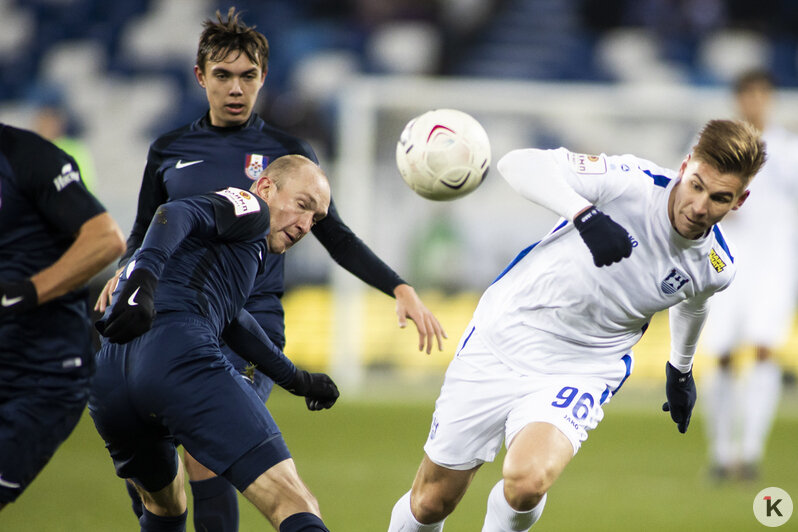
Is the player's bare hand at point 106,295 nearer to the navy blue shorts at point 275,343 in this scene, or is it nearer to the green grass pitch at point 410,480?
the navy blue shorts at point 275,343

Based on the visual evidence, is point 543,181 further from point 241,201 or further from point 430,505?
point 430,505

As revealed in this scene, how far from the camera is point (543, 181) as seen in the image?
4121 millimetres

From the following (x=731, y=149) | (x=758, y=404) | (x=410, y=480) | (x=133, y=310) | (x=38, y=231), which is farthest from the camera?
(x=758, y=404)

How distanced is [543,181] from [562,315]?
57cm

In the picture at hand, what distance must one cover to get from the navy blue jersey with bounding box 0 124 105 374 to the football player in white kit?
152 centimetres

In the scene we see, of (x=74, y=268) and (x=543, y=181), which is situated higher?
(x=543, y=181)

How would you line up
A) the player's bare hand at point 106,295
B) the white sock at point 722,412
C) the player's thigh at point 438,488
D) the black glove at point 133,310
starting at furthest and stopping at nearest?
the white sock at point 722,412
the player's thigh at point 438,488
the player's bare hand at point 106,295
the black glove at point 133,310

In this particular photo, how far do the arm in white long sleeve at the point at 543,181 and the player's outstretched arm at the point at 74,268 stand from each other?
4.81 ft

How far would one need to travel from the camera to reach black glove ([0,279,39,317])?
356 cm

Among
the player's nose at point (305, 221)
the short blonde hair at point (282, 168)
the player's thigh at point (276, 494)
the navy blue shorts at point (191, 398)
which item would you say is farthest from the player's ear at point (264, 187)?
the player's thigh at point (276, 494)

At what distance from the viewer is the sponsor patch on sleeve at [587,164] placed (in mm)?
4227

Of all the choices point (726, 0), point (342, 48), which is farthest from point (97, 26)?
point (726, 0)

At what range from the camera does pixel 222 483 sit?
14.7 feet

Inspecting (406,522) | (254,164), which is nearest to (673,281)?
(406,522)
